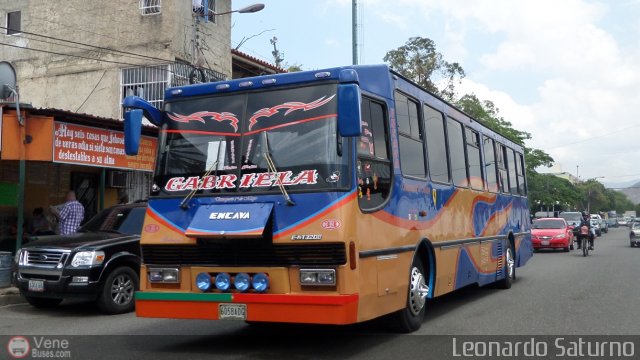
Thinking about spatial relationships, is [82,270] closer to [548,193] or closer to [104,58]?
[104,58]

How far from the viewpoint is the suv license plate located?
9.98m

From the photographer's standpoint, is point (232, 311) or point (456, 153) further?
point (456, 153)

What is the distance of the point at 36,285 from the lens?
10031mm

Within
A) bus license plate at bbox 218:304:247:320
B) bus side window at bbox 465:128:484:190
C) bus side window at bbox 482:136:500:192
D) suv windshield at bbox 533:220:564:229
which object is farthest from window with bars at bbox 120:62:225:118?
suv windshield at bbox 533:220:564:229

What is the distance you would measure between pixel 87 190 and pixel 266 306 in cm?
1247

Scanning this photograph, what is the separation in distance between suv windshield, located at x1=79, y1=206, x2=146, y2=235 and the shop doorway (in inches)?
226

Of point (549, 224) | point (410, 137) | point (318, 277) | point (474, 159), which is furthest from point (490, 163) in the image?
point (549, 224)

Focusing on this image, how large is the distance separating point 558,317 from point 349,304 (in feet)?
15.1

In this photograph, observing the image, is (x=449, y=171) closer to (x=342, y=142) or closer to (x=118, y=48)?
(x=342, y=142)

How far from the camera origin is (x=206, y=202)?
22.5 feet

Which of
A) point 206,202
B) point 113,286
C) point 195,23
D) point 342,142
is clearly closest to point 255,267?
point 206,202

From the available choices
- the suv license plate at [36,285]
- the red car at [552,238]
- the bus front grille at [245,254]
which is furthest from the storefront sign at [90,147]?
the red car at [552,238]

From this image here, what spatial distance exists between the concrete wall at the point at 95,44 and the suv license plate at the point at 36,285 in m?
11.8

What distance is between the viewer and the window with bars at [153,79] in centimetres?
2059
